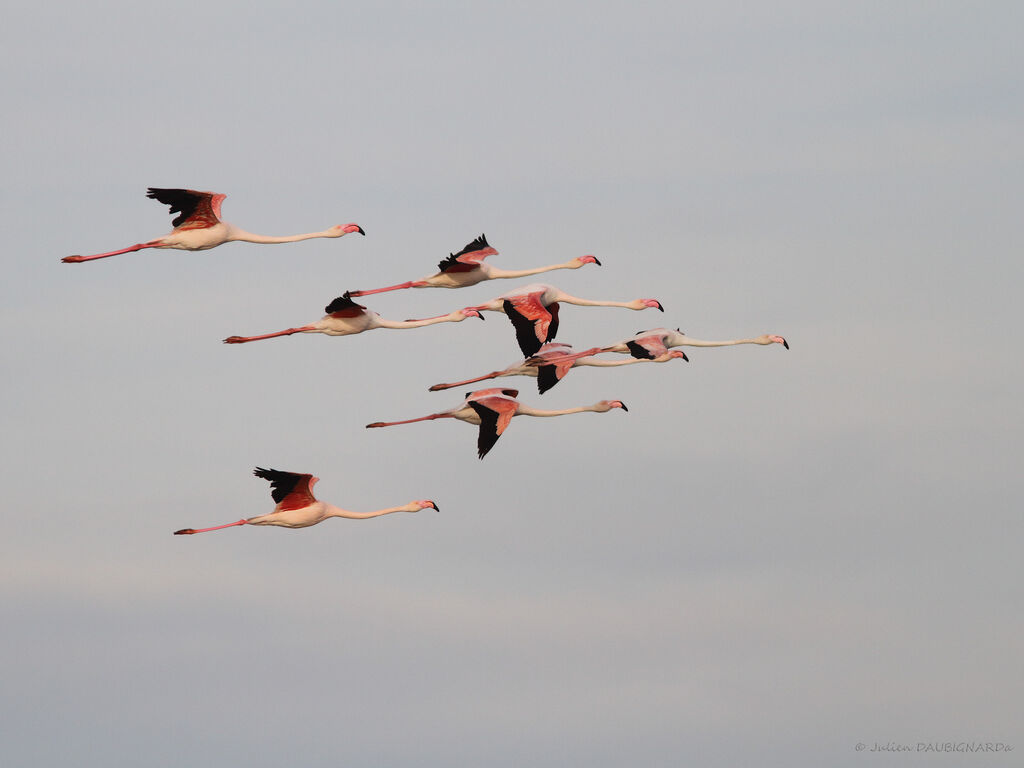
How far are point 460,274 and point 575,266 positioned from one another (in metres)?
3.38

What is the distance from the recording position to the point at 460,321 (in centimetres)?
4712

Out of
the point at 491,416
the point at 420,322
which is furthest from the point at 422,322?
the point at 491,416

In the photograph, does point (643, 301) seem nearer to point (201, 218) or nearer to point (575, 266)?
Result: point (575, 266)

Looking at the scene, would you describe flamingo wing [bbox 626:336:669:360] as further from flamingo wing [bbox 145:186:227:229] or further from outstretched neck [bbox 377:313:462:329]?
flamingo wing [bbox 145:186:227:229]

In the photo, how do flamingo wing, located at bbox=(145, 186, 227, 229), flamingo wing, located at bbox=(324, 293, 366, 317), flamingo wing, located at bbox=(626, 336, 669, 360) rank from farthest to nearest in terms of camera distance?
flamingo wing, located at bbox=(626, 336, 669, 360) < flamingo wing, located at bbox=(324, 293, 366, 317) < flamingo wing, located at bbox=(145, 186, 227, 229)

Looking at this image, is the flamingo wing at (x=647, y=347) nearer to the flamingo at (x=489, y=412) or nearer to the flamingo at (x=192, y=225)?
the flamingo at (x=489, y=412)

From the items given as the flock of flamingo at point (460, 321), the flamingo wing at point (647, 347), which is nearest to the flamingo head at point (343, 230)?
the flock of flamingo at point (460, 321)

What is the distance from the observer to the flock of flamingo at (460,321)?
139 ft

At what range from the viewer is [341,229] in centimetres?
4484

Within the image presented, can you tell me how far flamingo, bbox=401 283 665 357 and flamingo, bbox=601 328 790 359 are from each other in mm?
2165

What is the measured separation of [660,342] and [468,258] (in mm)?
6005

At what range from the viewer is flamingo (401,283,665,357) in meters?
44.6

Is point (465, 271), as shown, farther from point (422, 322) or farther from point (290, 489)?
point (290, 489)

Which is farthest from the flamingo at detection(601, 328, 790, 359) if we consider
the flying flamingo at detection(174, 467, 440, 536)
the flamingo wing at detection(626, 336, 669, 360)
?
the flying flamingo at detection(174, 467, 440, 536)
